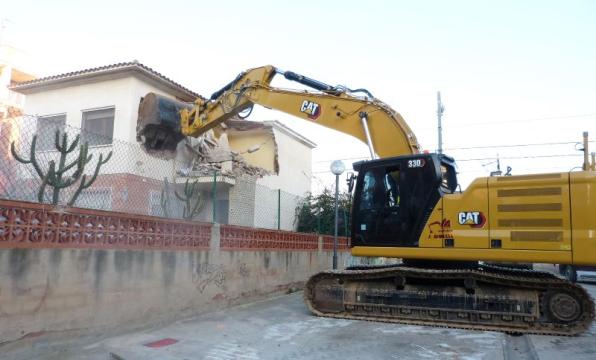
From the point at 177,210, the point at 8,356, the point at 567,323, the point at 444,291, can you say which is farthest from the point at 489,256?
the point at 8,356

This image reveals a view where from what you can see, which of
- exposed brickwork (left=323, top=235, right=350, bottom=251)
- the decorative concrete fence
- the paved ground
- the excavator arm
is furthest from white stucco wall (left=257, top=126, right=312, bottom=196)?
the paved ground

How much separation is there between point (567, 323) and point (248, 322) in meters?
4.90

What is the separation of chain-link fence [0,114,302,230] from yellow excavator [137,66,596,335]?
9.26 ft

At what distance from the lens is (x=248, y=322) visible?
726cm

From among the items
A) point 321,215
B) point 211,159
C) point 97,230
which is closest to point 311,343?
A: point 97,230

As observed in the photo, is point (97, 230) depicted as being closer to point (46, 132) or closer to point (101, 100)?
Result: point (46, 132)

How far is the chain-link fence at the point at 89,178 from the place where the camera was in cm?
572

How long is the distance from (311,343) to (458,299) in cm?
282

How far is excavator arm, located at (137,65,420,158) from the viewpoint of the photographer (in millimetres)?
8117

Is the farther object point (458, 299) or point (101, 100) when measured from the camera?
point (101, 100)

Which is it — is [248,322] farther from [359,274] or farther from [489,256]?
[489,256]

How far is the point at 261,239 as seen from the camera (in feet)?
32.6

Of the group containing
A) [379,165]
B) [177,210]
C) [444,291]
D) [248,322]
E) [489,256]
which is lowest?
[248,322]

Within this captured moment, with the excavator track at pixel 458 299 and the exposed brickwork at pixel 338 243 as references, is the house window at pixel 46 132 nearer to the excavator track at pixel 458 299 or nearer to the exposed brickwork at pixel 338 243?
the excavator track at pixel 458 299
